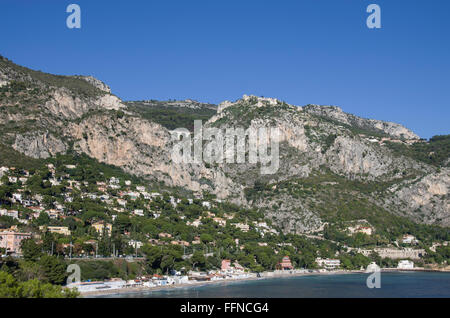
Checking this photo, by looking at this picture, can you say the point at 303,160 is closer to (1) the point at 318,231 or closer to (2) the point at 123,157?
(1) the point at 318,231

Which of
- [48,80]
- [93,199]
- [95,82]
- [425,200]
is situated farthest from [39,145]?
[425,200]

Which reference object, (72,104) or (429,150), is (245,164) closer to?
(72,104)

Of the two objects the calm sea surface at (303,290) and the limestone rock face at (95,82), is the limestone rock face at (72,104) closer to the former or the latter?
the limestone rock face at (95,82)

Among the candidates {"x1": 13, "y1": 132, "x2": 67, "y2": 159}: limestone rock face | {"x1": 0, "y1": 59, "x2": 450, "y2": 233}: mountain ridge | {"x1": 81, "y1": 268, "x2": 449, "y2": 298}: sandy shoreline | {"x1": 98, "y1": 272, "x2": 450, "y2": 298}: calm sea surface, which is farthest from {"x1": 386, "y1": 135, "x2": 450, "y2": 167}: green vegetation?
{"x1": 13, "y1": 132, "x2": 67, "y2": 159}: limestone rock face

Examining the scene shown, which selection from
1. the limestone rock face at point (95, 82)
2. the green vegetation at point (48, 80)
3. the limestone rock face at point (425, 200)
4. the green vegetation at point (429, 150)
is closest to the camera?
the green vegetation at point (48, 80)

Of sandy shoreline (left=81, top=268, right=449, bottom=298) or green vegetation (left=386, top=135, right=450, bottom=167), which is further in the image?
green vegetation (left=386, top=135, right=450, bottom=167)

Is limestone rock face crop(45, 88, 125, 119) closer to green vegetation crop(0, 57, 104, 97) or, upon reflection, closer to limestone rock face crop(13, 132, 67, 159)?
green vegetation crop(0, 57, 104, 97)

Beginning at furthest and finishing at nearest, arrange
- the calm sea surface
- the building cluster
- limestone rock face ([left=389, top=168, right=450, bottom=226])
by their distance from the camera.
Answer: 1. limestone rock face ([left=389, top=168, right=450, bottom=226])
2. the building cluster
3. the calm sea surface

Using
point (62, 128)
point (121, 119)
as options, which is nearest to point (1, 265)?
point (62, 128)

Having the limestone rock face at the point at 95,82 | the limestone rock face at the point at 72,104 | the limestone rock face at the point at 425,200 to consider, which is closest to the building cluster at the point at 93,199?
the limestone rock face at the point at 72,104

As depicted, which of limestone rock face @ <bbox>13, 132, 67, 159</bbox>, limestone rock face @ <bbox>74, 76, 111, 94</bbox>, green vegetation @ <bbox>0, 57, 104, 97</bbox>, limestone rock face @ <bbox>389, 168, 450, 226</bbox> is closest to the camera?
limestone rock face @ <bbox>13, 132, 67, 159</bbox>

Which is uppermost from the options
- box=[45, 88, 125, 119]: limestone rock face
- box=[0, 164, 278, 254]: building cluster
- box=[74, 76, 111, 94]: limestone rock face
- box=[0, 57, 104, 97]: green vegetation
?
box=[74, 76, 111, 94]: limestone rock face
